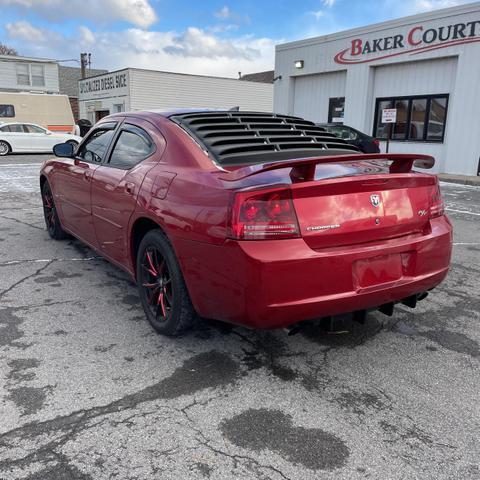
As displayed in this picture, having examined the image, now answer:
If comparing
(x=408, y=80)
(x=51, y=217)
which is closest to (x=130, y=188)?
(x=51, y=217)

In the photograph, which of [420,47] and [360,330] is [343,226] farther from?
[420,47]

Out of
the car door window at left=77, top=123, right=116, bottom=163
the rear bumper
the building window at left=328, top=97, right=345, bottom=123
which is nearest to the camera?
the rear bumper

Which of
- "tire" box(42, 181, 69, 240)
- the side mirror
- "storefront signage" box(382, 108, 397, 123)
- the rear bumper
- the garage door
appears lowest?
"tire" box(42, 181, 69, 240)

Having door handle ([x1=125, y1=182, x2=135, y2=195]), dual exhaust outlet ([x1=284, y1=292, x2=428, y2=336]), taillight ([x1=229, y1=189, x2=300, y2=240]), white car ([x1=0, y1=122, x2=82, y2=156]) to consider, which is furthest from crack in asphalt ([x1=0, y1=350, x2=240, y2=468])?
white car ([x1=0, y1=122, x2=82, y2=156])

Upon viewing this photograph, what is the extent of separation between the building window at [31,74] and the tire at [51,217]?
3401 cm

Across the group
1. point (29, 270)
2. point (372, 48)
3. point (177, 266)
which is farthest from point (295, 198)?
point (372, 48)

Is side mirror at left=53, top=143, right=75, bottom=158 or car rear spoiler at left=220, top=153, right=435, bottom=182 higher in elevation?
car rear spoiler at left=220, top=153, right=435, bottom=182

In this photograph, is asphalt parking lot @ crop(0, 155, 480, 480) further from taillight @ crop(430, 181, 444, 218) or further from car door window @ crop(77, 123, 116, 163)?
car door window @ crop(77, 123, 116, 163)

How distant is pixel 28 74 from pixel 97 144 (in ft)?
117

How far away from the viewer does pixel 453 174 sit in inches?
571

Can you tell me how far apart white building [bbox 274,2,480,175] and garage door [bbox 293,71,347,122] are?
0.04 m

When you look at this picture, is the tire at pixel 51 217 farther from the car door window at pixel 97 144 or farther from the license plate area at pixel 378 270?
the license plate area at pixel 378 270

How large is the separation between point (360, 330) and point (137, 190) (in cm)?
190

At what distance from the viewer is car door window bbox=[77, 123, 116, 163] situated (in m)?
4.24
